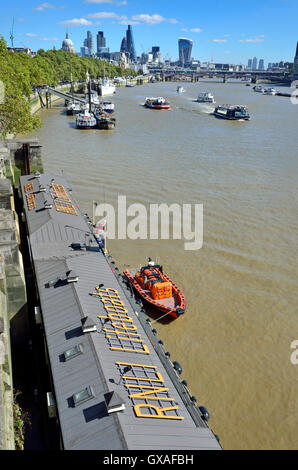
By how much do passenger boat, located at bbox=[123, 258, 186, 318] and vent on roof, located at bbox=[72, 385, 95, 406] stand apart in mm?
10463

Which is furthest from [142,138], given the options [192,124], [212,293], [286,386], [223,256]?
[286,386]

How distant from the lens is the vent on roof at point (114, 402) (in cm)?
1207

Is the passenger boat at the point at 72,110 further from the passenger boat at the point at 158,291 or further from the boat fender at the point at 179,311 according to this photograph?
the boat fender at the point at 179,311

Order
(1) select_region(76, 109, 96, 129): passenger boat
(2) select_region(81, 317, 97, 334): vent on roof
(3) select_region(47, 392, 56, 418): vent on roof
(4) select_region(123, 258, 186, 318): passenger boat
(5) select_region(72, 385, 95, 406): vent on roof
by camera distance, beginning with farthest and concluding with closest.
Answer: (1) select_region(76, 109, 96, 129): passenger boat
(4) select_region(123, 258, 186, 318): passenger boat
(2) select_region(81, 317, 97, 334): vent on roof
(3) select_region(47, 392, 56, 418): vent on roof
(5) select_region(72, 385, 95, 406): vent on roof

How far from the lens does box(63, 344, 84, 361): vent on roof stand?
14.8 meters

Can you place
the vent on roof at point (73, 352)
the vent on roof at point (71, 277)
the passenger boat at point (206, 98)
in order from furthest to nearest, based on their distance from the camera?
1. the passenger boat at point (206, 98)
2. the vent on roof at point (71, 277)
3. the vent on roof at point (73, 352)

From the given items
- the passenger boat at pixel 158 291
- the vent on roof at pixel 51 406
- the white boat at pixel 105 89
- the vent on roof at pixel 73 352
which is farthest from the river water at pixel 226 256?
the white boat at pixel 105 89

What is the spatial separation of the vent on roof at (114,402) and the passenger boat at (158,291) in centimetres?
1084

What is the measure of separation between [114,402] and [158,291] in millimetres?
12196

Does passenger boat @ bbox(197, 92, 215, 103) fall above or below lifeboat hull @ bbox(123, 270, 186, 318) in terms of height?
above

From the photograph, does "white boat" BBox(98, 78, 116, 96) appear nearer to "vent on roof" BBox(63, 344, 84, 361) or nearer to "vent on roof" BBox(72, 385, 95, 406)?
"vent on roof" BBox(63, 344, 84, 361)

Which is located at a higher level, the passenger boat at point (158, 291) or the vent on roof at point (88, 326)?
the vent on roof at point (88, 326)

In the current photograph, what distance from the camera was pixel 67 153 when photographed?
59969mm

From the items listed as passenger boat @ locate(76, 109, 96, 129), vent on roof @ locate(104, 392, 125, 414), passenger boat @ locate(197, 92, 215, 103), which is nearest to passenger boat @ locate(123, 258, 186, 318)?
vent on roof @ locate(104, 392, 125, 414)
